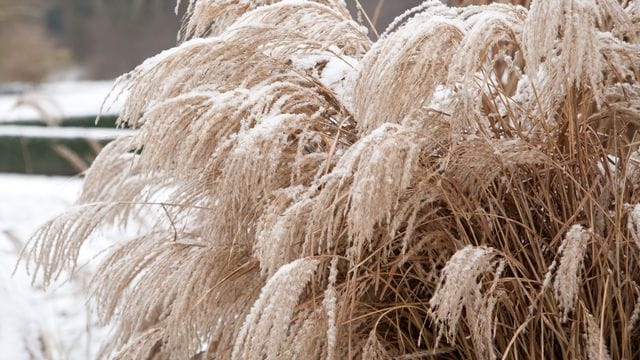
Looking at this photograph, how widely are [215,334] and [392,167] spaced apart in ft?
2.70

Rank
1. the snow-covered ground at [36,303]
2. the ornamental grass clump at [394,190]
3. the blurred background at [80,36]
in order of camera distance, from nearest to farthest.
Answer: the ornamental grass clump at [394,190]
the snow-covered ground at [36,303]
the blurred background at [80,36]

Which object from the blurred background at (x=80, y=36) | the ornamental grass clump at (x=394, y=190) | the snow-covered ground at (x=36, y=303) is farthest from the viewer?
the blurred background at (x=80, y=36)

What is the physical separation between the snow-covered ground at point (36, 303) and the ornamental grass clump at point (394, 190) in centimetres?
49

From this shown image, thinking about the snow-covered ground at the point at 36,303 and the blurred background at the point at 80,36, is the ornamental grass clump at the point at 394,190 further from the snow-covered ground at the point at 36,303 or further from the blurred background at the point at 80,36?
the blurred background at the point at 80,36

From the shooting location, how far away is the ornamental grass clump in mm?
1634

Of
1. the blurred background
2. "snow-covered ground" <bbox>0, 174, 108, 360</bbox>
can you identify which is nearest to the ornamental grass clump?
"snow-covered ground" <bbox>0, 174, 108, 360</bbox>

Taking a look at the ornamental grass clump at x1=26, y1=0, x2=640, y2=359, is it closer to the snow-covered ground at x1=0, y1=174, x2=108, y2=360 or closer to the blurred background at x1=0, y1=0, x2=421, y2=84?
the snow-covered ground at x1=0, y1=174, x2=108, y2=360

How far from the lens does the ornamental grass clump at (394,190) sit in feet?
5.36

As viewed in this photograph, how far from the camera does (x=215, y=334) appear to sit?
7.03 ft

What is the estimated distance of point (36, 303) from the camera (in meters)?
4.38

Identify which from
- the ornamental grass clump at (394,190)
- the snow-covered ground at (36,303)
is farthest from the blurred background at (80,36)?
the ornamental grass clump at (394,190)

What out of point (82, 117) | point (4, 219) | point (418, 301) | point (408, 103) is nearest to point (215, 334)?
point (418, 301)

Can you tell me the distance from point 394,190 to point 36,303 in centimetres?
327

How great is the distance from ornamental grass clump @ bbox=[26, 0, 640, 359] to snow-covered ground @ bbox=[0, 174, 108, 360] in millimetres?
485
